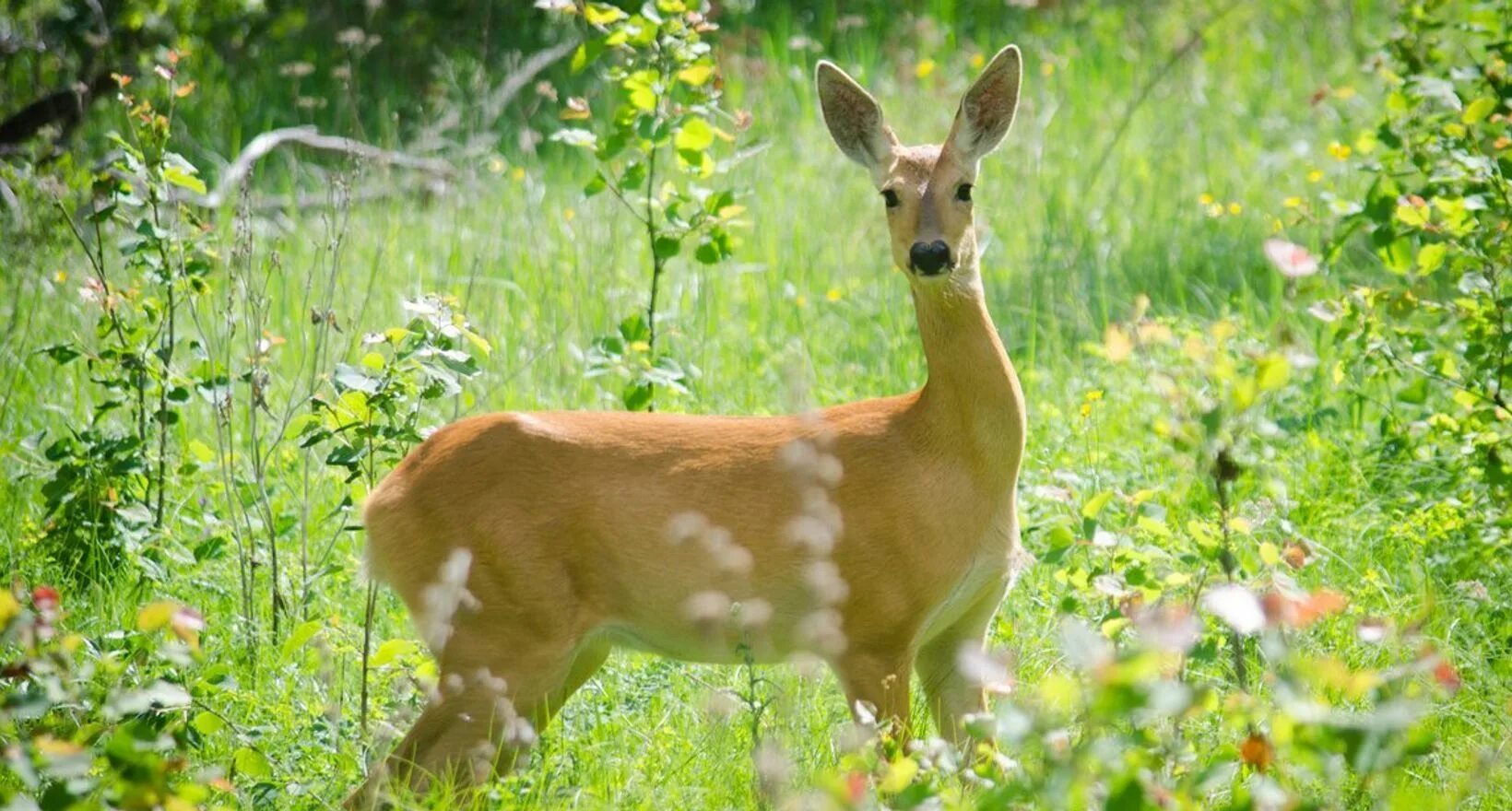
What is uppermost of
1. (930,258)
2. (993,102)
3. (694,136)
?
(993,102)

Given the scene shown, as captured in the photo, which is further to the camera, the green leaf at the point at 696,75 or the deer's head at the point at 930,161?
the green leaf at the point at 696,75

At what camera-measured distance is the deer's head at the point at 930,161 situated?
4109 mm

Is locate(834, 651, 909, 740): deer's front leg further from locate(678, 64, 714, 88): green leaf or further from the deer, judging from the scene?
locate(678, 64, 714, 88): green leaf

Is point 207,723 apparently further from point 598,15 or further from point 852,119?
point 598,15

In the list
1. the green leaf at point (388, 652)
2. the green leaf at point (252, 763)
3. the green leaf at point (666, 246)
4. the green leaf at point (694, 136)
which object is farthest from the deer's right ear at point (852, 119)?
the green leaf at point (252, 763)

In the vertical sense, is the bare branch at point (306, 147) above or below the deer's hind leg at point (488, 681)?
above

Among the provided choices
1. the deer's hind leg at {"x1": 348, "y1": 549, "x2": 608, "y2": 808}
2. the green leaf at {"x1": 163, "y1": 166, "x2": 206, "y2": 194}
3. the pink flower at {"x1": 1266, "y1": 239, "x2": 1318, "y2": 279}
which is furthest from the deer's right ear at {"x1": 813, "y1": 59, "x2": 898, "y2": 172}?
the pink flower at {"x1": 1266, "y1": 239, "x2": 1318, "y2": 279}

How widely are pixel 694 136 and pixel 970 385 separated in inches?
48.7

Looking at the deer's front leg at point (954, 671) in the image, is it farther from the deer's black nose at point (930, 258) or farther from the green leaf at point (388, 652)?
the green leaf at point (388, 652)

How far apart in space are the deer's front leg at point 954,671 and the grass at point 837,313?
192 millimetres

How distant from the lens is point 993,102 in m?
4.50

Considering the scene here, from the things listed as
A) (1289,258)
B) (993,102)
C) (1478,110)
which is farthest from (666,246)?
(1289,258)

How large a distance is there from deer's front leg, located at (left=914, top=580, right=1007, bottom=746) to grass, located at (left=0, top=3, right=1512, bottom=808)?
0.63 ft

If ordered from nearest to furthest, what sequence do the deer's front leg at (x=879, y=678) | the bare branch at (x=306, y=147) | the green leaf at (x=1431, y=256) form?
1. the deer's front leg at (x=879, y=678)
2. the green leaf at (x=1431, y=256)
3. the bare branch at (x=306, y=147)
